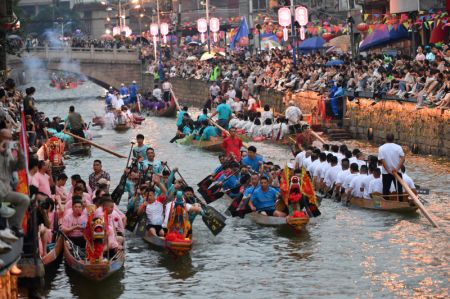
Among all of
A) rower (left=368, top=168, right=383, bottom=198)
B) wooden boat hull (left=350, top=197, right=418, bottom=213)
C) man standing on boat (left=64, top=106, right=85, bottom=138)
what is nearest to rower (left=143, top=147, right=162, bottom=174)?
wooden boat hull (left=350, top=197, right=418, bottom=213)

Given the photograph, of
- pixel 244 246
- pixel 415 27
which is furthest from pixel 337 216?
pixel 415 27

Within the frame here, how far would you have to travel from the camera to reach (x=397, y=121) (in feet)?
136

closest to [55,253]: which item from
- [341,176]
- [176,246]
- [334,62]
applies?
[176,246]

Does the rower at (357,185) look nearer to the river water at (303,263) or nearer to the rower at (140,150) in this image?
the river water at (303,263)

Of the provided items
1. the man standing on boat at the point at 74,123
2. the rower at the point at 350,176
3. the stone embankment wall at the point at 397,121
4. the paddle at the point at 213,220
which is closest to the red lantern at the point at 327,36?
the stone embankment wall at the point at 397,121

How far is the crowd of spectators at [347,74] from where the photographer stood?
126 ft

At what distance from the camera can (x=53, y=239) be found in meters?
22.7

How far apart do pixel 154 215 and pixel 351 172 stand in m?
6.26

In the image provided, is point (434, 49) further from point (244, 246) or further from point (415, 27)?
point (244, 246)

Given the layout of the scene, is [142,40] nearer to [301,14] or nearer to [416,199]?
[301,14]

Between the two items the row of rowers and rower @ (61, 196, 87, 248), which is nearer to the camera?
rower @ (61, 196, 87, 248)

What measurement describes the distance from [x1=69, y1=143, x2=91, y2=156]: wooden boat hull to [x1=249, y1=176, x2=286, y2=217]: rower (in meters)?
18.0

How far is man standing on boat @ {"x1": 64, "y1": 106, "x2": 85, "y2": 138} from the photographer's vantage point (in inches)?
1676

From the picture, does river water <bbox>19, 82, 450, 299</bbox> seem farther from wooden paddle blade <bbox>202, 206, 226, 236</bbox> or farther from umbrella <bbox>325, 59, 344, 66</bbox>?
umbrella <bbox>325, 59, 344, 66</bbox>
